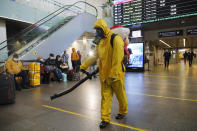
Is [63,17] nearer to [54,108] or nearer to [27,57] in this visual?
[27,57]

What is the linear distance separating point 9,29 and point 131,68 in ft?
32.6

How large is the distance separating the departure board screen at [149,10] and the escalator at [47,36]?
4653 mm

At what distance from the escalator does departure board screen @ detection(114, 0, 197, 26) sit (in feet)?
15.3

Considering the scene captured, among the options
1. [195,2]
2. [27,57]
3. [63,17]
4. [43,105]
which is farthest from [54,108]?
[195,2]

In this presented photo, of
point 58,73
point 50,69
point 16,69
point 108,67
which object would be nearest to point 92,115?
point 108,67

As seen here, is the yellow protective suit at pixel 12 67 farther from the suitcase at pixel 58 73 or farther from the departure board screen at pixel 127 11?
the departure board screen at pixel 127 11

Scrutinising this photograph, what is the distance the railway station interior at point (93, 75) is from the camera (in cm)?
255

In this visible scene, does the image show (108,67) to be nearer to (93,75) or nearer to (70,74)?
(93,75)

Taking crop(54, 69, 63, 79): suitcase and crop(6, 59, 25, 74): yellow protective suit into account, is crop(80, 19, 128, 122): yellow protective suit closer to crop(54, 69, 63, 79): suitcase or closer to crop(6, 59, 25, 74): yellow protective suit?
crop(6, 59, 25, 74): yellow protective suit

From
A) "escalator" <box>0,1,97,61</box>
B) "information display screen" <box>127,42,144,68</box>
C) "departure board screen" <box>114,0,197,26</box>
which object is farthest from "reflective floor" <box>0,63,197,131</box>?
"departure board screen" <box>114,0,197,26</box>

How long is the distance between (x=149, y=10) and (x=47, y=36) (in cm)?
880

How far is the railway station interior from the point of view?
2.55 metres

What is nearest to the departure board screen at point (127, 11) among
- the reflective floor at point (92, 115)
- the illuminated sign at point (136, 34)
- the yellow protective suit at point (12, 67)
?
the illuminated sign at point (136, 34)

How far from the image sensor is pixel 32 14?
31.7 feet
